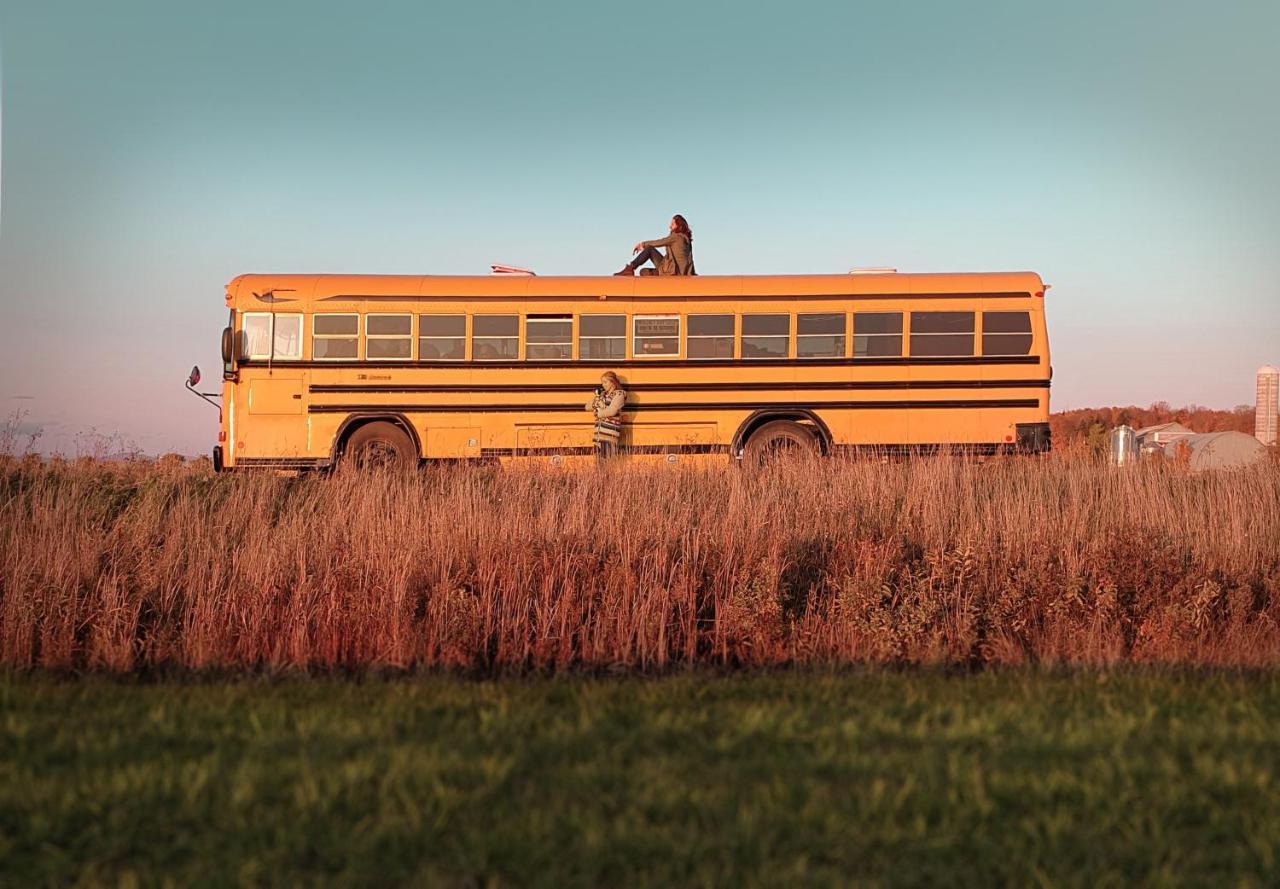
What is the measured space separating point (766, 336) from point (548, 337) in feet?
10.3

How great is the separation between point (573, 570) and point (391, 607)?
1.36 meters

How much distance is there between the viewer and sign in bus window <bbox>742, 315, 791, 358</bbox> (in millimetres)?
15117

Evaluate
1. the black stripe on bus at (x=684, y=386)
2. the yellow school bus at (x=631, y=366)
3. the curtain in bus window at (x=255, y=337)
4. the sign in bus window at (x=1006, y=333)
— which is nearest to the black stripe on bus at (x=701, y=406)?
the yellow school bus at (x=631, y=366)

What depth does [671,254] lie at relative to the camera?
15.7 m

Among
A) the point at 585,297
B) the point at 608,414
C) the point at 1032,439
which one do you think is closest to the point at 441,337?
the point at 585,297

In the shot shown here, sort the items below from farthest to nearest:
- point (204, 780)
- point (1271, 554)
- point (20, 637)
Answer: point (1271, 554) < point (20, 637) < point (204, 780)

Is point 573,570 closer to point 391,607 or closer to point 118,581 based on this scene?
point 391,607

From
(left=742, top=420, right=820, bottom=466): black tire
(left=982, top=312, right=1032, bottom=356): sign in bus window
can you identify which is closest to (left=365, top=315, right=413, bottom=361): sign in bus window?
(left=742, top=420, right=820, bottom=466): black tire

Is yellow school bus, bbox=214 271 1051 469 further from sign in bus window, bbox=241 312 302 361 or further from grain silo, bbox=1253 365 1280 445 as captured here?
grain silo, bbox=1253 365 1280 445

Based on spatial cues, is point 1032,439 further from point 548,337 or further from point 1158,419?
point 1158,419

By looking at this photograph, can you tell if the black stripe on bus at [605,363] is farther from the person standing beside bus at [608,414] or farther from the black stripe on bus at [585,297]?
the black stripe on bus at [585,297]

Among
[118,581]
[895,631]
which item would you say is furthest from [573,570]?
[118,581]

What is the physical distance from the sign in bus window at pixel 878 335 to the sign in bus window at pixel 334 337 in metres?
7.18

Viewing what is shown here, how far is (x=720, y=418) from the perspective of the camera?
49.3 ft
